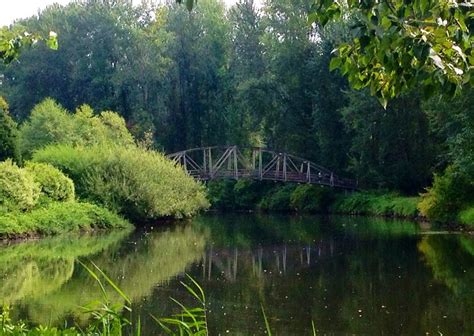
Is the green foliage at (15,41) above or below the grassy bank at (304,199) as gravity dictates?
above

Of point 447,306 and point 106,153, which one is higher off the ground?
point 106,153

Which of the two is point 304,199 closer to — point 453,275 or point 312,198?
point 312,198

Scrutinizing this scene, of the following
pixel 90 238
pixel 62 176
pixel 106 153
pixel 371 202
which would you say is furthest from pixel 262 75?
pixel 90 238

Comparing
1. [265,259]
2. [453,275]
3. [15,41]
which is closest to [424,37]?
[15,41]

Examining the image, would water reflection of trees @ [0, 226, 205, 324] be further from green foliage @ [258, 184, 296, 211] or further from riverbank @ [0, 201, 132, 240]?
green foliage @ [258, 184, 296, 211]

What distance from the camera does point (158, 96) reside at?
56.2m

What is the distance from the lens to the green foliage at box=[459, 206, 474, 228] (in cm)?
2719

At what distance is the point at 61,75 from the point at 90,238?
3762 centimetres

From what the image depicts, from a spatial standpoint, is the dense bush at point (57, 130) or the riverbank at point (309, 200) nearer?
the riverbank at point (309, 200)

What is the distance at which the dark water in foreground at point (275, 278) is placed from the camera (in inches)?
468

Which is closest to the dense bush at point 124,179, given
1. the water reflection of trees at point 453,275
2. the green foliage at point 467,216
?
the green foliage at point 467,216

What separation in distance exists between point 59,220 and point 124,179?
5.21 m

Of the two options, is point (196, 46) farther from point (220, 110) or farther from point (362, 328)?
point (362, 328)

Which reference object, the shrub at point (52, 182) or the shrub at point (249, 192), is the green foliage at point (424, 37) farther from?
the shrub at point (249, 192)
